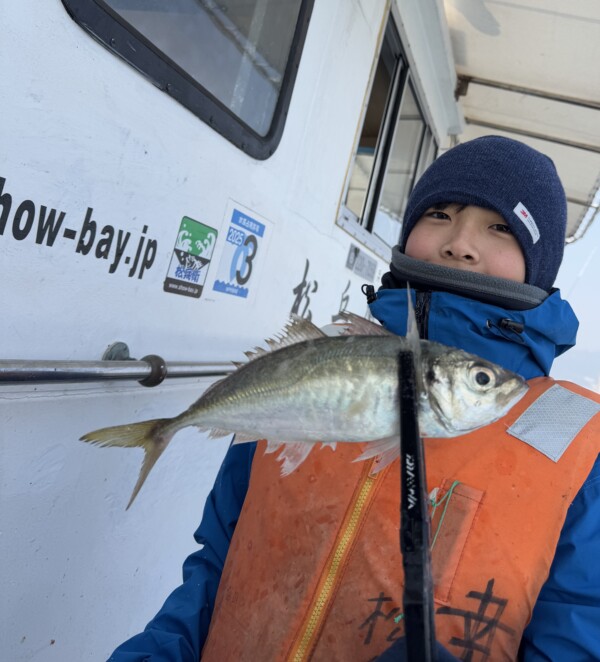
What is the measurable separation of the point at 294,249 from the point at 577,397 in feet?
5.60

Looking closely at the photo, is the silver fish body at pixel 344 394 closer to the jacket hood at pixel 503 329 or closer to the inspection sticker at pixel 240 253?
the jacket hood at pixel 503 329

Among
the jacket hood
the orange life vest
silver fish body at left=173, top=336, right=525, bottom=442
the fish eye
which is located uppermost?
the jacket hood

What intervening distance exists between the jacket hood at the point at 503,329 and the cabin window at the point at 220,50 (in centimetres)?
107

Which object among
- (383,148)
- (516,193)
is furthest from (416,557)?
(383,148)

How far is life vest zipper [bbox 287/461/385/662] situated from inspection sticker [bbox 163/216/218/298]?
1014mm

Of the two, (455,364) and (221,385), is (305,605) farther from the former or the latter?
(455,364)

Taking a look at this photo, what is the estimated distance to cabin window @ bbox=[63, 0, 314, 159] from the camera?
5.23 feet

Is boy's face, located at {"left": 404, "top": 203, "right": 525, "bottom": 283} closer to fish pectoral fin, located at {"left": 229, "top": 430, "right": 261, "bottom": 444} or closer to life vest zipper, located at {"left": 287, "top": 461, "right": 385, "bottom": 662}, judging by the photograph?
life vest zipper, located at {"left": 287, "top": 461, "right": 385, "bottom": 662}

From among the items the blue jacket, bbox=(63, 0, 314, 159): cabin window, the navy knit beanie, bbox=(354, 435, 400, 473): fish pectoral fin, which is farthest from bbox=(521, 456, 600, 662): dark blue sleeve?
bbox=(63, 0, 314, 159): cabin window

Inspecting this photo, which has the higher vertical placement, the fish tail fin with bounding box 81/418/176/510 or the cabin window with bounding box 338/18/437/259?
the cabin window with bounding box 338/18/437/259

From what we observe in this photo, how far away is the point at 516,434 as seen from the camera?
1.34 metres

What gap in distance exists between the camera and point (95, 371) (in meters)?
1.47

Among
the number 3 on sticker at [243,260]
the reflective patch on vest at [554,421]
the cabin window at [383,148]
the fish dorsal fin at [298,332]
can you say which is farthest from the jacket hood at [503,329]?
the cabin window at [383,148]

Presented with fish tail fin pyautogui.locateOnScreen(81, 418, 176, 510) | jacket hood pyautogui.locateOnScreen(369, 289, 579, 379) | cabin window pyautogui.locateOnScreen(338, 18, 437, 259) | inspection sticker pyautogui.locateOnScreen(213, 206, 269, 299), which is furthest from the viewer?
cabin window pyautogui.locateOnScreen(338, 18, 437, 259)
